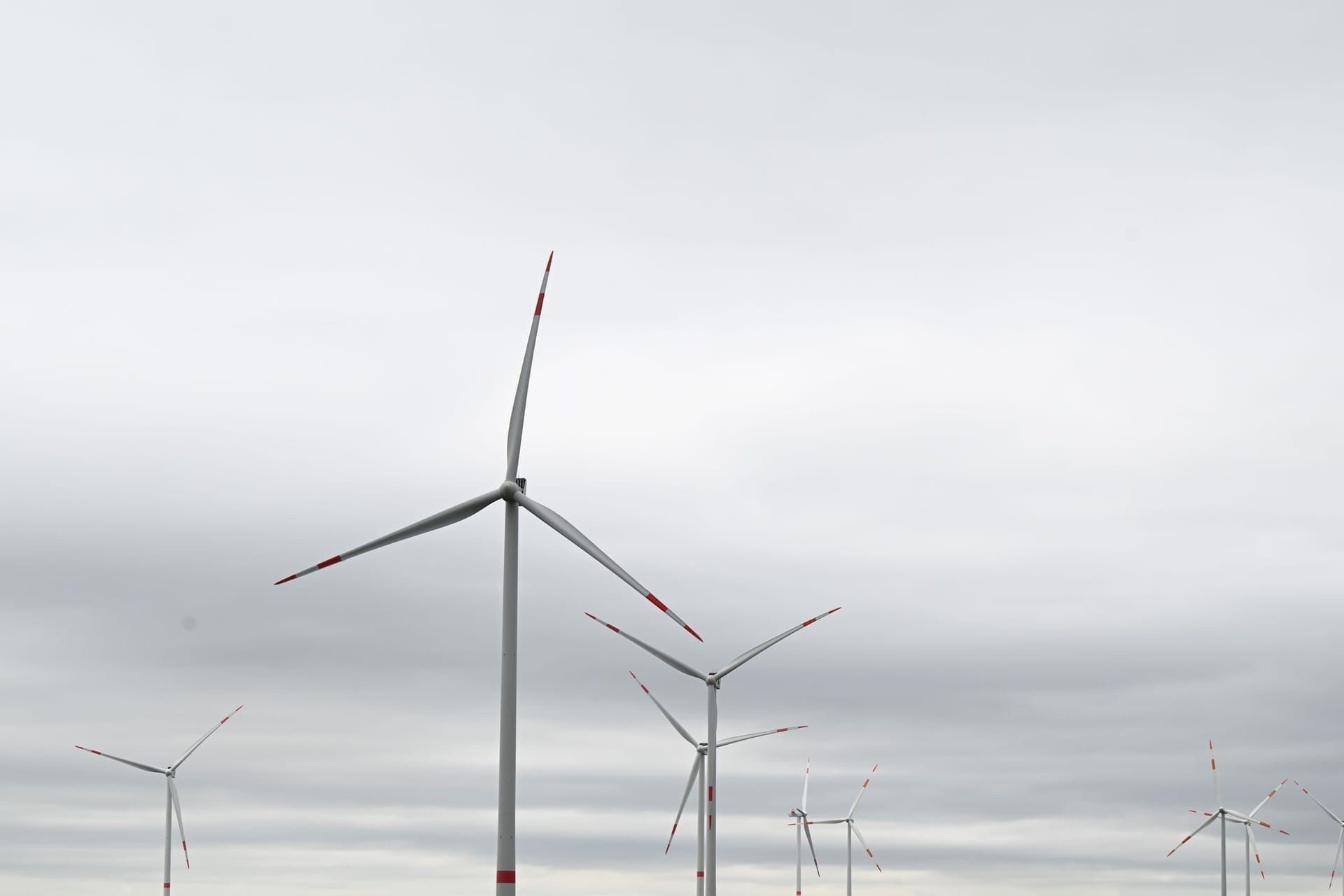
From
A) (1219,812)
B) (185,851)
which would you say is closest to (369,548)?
(185,851)

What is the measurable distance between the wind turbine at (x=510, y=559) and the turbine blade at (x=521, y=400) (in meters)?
0.03

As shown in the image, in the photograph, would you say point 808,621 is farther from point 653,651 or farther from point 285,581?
point 285,581

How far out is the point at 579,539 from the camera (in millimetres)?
68875

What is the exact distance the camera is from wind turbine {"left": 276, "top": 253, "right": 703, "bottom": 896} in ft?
193

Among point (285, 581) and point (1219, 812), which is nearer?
point (285, 581)

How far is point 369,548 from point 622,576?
32.4 ft

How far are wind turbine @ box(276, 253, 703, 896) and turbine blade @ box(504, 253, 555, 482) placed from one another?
3 centimetres

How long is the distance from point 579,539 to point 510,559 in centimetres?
481

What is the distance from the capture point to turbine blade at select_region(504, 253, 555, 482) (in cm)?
6794

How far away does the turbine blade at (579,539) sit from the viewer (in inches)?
2554

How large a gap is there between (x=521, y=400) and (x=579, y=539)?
24.3 ft

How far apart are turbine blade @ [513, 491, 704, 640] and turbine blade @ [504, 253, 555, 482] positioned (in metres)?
1.35

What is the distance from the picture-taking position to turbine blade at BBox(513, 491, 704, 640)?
64875 millimetres

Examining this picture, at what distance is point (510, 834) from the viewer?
5881 cm
